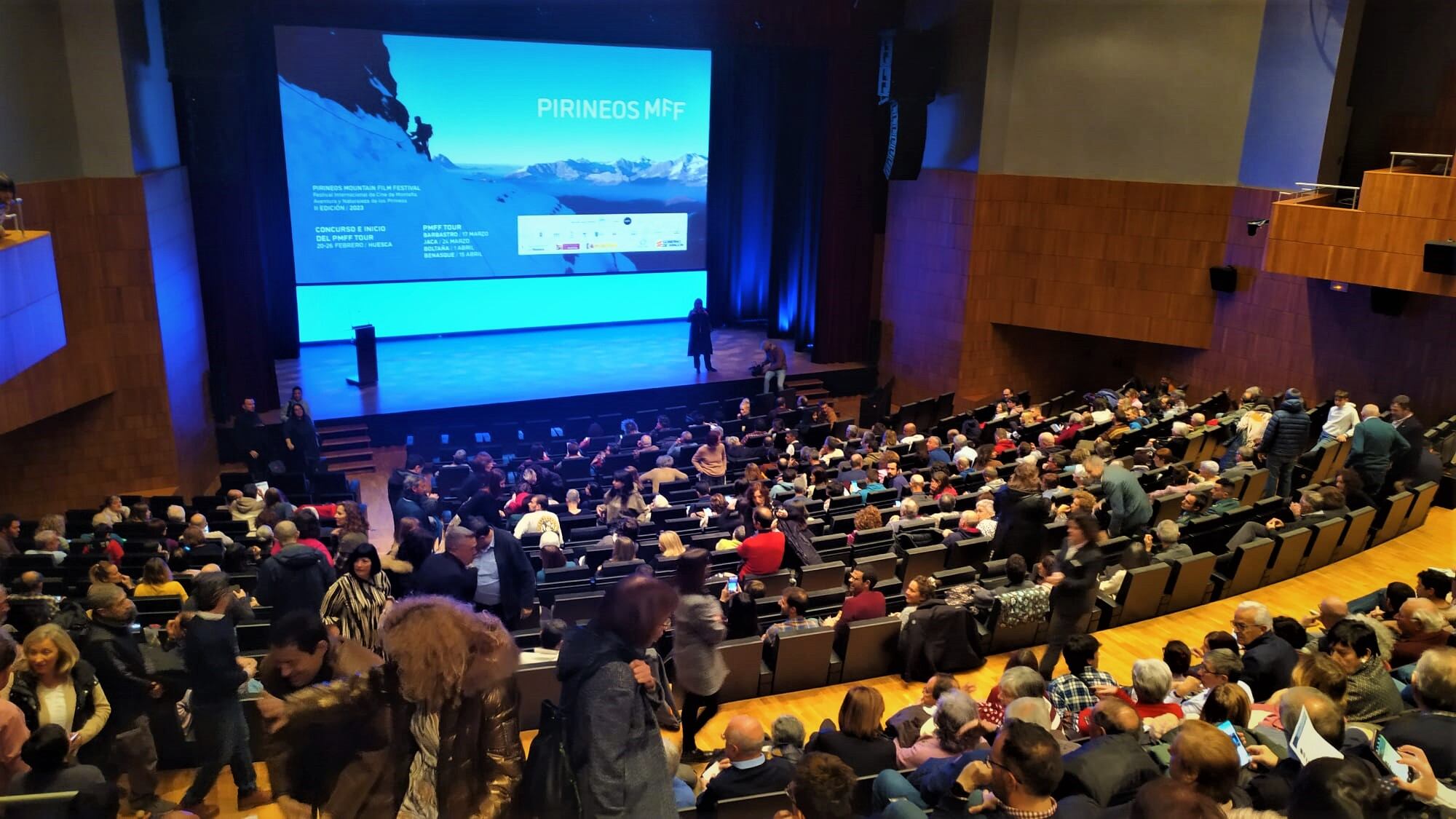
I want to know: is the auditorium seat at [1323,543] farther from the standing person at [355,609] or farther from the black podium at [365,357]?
the black podium at [365,357]

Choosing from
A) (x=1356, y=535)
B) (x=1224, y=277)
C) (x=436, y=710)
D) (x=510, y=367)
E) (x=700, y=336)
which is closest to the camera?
(x=436, y=710)

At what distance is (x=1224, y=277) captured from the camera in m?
13.7

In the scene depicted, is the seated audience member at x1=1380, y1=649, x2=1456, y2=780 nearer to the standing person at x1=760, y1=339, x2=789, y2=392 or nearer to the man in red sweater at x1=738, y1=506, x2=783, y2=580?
the man in red sweater at x1=738, y1=506, x2=783, y2=580

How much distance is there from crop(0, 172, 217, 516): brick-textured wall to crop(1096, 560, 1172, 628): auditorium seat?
9983mm

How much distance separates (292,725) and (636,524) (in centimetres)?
538

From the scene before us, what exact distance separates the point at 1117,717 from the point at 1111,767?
30 cm

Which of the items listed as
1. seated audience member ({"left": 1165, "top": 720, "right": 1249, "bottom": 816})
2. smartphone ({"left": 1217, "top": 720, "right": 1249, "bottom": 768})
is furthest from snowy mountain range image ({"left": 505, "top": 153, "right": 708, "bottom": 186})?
seated audience member ({"left": 1165, "top": 720, "right": 1249, "bottom": 816})

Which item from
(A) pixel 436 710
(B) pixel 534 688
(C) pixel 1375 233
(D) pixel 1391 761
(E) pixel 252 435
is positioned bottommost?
(E) pixel 252 435

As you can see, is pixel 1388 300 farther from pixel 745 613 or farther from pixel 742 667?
pixel 742 667

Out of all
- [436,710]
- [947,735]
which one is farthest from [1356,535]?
[436,710]

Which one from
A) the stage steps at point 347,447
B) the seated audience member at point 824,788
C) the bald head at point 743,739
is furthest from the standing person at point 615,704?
the stage steps at point 347,447

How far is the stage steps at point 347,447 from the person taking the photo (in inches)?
498

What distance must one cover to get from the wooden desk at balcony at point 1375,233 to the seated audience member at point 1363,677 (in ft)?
24.2

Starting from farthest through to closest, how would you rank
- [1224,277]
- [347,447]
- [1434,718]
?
1. [1224,277]
2. [347,447]
3. [1434,718]
